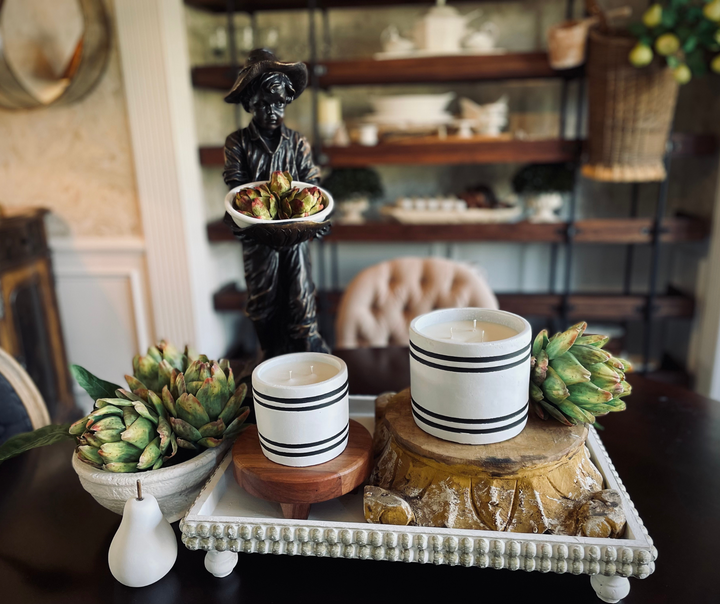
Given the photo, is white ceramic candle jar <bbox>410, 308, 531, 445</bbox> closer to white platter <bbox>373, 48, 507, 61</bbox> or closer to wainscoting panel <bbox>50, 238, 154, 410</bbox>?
white platter <bbox>373, 48, 507, 61</bbox>

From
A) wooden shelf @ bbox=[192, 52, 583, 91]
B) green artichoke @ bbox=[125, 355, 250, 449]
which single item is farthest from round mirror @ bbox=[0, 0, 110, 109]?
green artichoke @ bbox=[125, 355, 250, 449]

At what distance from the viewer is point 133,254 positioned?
2.59m

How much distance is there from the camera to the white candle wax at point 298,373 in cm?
74

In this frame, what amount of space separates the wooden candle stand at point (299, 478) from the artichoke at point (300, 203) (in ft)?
1.06

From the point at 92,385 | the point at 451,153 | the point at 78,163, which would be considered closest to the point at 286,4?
the point at 451,153

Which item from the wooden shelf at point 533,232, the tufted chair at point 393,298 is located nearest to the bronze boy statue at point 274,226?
the tufted chair at point 393,298

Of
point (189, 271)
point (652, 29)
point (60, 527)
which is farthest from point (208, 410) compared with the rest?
point (652, 29)

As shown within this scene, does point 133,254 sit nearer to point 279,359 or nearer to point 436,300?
point 436,300

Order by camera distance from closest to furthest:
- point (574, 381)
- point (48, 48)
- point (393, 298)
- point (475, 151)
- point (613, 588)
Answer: point (613, 588) < point (574, 381) < point (393, 298) < point (48, 48) < point (475, 151)

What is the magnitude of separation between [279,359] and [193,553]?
0.28m

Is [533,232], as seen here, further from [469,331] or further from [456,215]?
[469,331]

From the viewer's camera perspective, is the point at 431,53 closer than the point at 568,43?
No

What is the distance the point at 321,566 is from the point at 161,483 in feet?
0.75

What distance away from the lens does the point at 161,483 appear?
74cm
